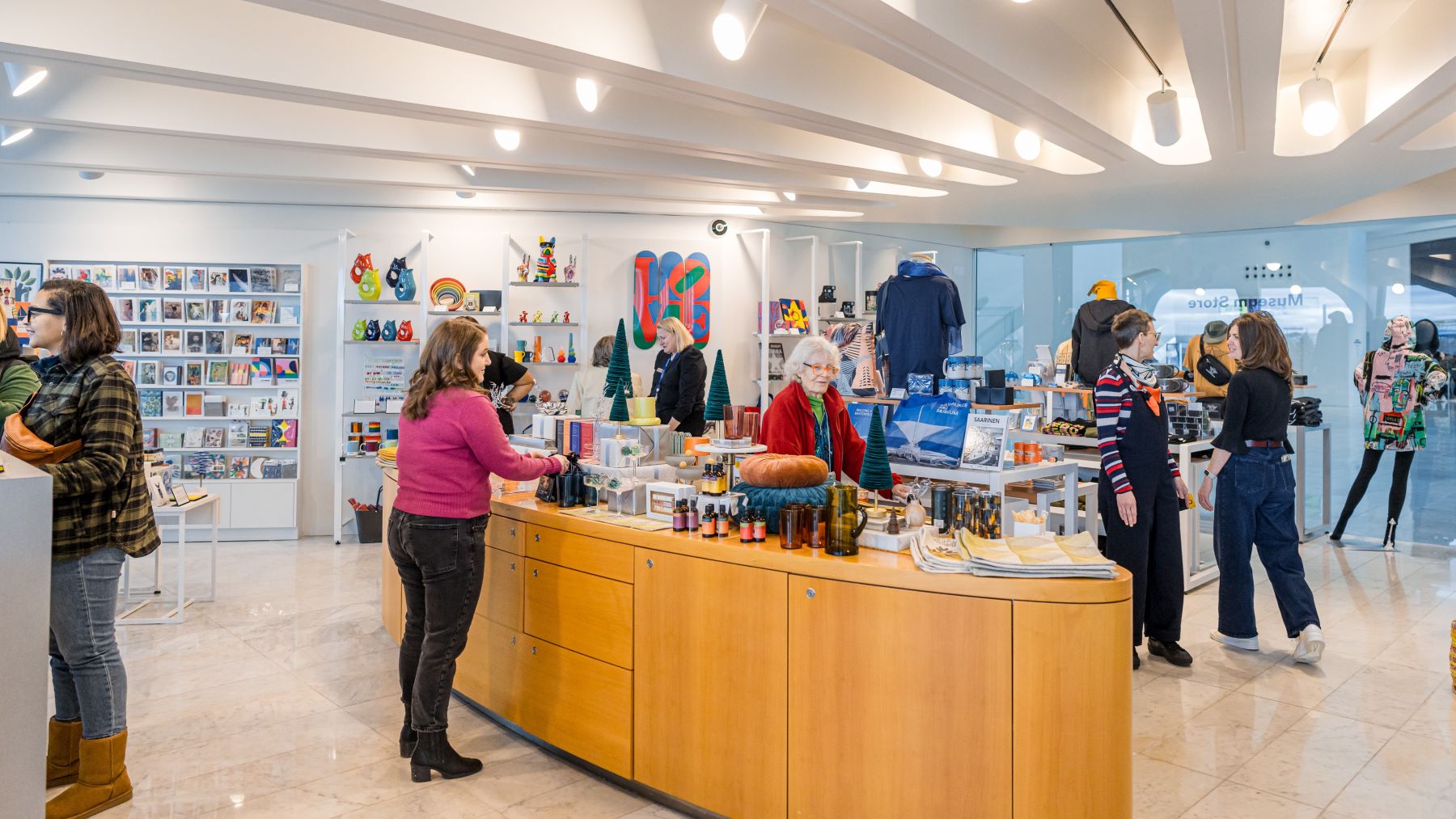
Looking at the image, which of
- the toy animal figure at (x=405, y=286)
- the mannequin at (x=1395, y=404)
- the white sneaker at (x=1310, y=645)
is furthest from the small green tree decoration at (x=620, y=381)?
the mannequin at (x=1395, y=404)

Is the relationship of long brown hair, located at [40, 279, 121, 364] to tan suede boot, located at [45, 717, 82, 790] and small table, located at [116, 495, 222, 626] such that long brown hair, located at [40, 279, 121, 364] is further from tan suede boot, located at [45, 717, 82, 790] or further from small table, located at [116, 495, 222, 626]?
small table, located at [116, 495, 222, 626]

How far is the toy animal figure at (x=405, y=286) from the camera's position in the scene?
782 centimetres

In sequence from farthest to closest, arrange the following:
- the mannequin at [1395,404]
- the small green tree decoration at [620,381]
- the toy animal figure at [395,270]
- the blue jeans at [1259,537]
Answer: the toy animal figure at [395,270]
the mannequin at [1395,404]
the blue jeans at [1259,537]
the small green tree decoration at [620,381]

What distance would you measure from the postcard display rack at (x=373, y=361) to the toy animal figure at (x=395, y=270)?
40mm

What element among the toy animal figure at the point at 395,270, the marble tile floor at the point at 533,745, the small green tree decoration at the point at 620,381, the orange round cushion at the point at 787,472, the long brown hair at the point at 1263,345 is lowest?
the marble tile floor at the point at 533,745

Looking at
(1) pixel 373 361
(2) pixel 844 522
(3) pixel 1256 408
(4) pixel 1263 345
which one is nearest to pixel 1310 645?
(3) pixel 1256 408

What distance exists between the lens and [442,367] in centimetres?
317

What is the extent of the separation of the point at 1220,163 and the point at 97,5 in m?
6.61

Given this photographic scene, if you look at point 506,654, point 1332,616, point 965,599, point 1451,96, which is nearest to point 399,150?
point 506,654

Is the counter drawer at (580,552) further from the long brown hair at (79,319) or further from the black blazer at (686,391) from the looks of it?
the black blazer at (686,391)

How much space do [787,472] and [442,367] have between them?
131 cm

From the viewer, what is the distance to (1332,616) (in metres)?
5.39

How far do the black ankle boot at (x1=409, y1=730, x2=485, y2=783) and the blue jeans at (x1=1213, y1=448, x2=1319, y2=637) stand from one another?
402 cm

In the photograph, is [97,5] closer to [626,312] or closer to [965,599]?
[965,599]
